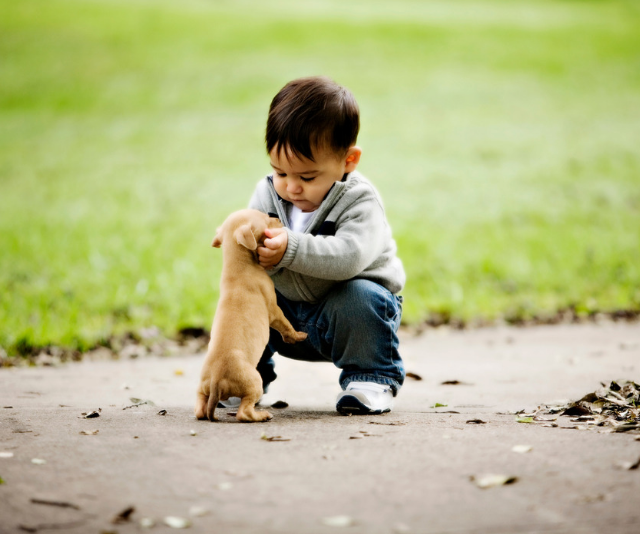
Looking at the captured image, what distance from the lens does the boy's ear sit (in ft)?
10.7

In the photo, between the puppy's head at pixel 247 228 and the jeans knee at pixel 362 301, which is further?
the jeans knee at pixel 362 301

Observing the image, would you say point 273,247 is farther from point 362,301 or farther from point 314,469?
point 314,469

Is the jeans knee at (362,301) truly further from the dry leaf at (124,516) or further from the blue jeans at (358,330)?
the dry leaf at (124,516)

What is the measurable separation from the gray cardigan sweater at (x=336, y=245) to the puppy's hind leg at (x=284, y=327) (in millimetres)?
183

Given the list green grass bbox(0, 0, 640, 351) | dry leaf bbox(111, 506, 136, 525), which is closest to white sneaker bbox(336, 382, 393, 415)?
dry leaf bbox(111, 506, 136, 525)

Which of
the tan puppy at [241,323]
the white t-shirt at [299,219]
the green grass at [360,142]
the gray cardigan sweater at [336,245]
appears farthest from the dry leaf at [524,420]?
the green grass at [360,142]

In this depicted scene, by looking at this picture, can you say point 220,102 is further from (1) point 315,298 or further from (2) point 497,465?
(2) point 497,465

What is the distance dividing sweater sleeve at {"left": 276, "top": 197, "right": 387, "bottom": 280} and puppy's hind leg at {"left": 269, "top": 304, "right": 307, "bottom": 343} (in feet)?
0.62

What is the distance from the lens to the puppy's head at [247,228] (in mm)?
2885

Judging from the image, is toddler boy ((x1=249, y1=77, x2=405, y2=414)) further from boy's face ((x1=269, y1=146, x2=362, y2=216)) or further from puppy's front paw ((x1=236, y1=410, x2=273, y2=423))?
puppy's front paw ((x1=236, y1=410, x2=273, y2=423))

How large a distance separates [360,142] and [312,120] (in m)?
11.9

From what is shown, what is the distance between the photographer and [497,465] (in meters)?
2.16

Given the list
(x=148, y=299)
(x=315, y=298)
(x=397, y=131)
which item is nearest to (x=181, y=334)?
(x=148, y=299)

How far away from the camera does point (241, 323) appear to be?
9.34 feet
